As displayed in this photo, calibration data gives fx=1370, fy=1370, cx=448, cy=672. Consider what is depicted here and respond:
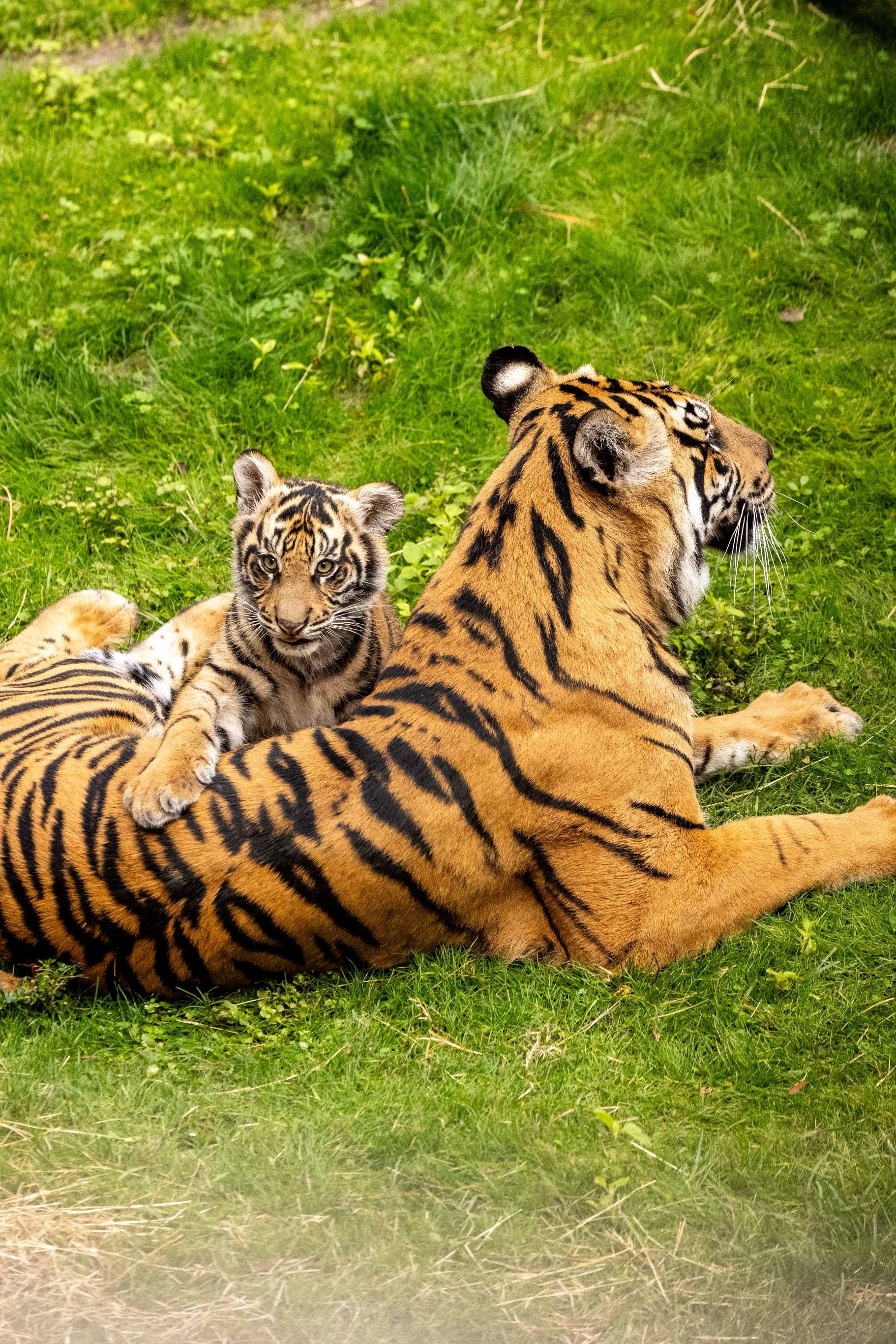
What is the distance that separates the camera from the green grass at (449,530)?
2.45 m

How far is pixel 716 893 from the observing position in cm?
374

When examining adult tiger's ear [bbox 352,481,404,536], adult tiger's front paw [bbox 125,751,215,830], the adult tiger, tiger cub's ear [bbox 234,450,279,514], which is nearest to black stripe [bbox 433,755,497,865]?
the adult tiger

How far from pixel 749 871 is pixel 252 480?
223 centimetres

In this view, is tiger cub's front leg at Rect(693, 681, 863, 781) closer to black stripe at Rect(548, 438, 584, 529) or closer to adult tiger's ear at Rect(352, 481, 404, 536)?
black stripe at Rect(548, 438, 584, 529)

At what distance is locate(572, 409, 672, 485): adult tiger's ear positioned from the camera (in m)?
3.73

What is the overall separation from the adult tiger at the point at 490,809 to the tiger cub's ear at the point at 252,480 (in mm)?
1144

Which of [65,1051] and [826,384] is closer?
[65,1051]

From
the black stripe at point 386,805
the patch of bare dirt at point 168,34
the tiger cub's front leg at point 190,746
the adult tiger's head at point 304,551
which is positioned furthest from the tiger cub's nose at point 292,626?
the patch of bare dirt at point 168,34

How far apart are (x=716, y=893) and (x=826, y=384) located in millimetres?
3007

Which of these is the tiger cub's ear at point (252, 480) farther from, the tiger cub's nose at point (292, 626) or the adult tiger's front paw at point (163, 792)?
the adult tiger's front paw at point (163, 792)

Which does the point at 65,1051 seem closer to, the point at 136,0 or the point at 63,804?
the point at 63,804

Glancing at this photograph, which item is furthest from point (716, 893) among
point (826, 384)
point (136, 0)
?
point (136, 0)

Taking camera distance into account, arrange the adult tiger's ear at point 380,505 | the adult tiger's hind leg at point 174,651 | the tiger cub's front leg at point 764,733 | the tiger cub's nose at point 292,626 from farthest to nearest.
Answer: the adult tiger's hind leg at point 174,651 → the adult tiger's ear at point 380,505 → the tiger cub's front leg at point 764,733 → the tiger cub's nose at point 292,626

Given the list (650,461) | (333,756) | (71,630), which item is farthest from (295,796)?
(71,630)
